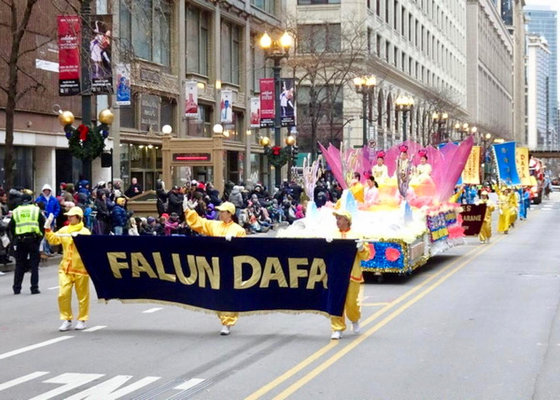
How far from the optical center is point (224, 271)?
11.8 meters

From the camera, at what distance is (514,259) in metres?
22.1

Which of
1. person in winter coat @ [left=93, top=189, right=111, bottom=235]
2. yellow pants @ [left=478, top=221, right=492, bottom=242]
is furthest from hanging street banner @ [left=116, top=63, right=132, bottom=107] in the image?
yellow pants @ [left=478, top=221, right=492, bottom=242]

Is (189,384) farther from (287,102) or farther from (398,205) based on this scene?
(287,102)

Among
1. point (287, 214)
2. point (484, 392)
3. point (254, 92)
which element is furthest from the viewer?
point (254, 92)

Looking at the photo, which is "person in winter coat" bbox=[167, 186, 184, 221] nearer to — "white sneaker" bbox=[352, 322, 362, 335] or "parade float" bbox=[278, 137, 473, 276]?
"parade float" bbox=[278, 137, 473, 276]

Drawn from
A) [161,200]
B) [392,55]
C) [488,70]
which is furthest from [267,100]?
[488,70]

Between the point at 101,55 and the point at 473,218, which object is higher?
the point at 101,55

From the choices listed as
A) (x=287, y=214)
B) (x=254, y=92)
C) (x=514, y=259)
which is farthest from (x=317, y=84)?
(x=514, y=259)

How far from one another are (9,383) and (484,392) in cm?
437

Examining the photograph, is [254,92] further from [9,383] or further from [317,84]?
[9,383]

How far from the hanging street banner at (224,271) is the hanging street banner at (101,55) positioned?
11325 millimetres

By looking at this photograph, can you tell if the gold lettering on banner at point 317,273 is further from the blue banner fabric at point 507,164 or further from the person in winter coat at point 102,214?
the blue banner fabric at point 507,164

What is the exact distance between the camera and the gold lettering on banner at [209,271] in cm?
1178

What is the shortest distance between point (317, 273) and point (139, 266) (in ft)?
7.58
